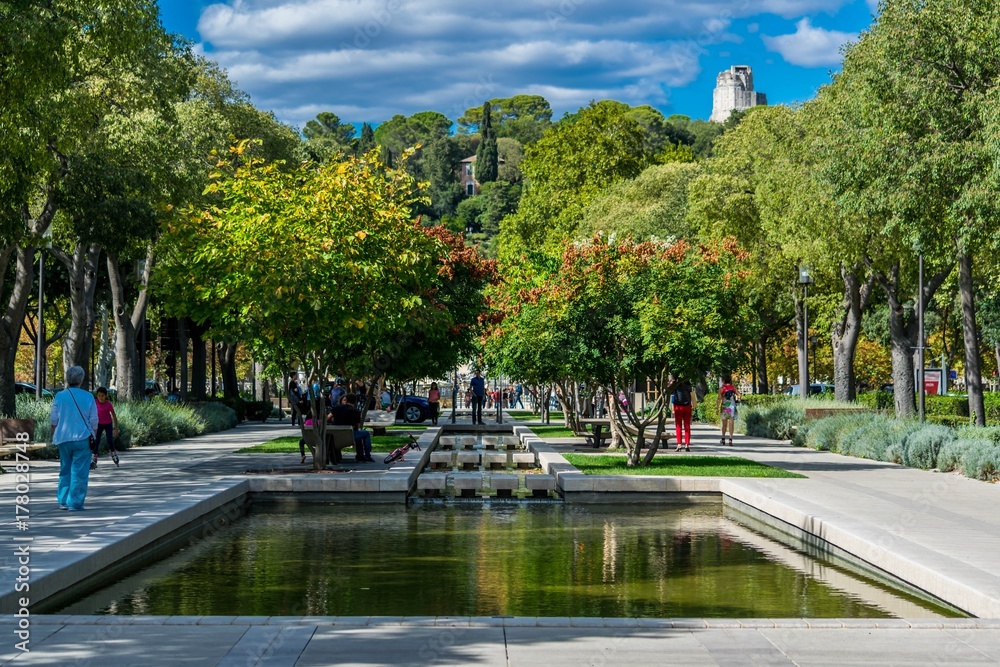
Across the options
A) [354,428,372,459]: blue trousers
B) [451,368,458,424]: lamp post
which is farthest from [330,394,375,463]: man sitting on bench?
[451,368,458,424]: lamp post

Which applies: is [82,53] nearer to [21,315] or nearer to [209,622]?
[21,315]

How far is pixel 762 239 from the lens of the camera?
152ft

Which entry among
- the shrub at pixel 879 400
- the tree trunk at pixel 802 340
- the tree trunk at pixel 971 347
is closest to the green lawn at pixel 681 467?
the tree trunk at pixel 971 347

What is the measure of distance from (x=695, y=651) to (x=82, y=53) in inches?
782

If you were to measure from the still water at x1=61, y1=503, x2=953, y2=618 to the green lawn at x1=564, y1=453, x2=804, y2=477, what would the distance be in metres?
4.06

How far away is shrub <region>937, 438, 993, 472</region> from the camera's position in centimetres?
2177

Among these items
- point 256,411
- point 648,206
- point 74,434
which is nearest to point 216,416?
point 256,411

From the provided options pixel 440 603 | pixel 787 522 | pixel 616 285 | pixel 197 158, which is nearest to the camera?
pixel 440 603

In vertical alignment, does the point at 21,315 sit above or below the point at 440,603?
above

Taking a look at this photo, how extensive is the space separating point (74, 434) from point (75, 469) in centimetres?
44

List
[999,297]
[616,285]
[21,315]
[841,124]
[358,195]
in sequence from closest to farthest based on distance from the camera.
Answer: [358,195] → [616,285] → [21,315] → [841,124] → [999,297]

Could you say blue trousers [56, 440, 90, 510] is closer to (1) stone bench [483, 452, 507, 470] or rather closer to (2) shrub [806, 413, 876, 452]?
(1) stone bench [483, 452, 507, 470]

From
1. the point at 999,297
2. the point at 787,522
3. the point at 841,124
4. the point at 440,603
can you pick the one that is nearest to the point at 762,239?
the point at 841,124

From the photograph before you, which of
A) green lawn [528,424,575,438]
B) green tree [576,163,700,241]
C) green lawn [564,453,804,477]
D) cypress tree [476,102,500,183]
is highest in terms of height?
cypress tree [476,102,500,183]
